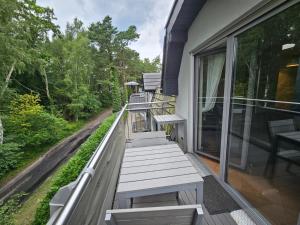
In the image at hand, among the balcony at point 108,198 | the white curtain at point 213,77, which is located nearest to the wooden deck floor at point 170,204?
the balcony at point 108,198

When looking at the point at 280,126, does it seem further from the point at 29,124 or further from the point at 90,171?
the point at 29,124

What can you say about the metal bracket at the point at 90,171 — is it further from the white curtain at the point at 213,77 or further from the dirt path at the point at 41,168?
the dirt path at the point at 41,168

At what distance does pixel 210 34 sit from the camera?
257 centimetres

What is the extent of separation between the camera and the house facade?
1599 millimetres

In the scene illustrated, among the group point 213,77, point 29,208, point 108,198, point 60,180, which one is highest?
point 213,77

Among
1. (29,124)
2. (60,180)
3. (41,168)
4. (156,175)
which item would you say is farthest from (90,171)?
(29,124)

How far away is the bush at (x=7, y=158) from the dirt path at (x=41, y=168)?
1.94ft

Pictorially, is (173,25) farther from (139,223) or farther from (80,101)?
(80,101)

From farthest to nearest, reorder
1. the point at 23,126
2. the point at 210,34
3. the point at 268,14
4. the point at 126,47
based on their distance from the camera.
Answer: the point at 126,47
the point at 23,126
the point at 210,34
the point at 268,14

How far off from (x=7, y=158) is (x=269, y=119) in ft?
34.7

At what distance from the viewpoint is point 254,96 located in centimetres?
200

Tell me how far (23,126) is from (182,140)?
1056 cm

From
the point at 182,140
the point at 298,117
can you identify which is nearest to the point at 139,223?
the point at 298,117

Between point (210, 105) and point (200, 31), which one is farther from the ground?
point (200, 31)
